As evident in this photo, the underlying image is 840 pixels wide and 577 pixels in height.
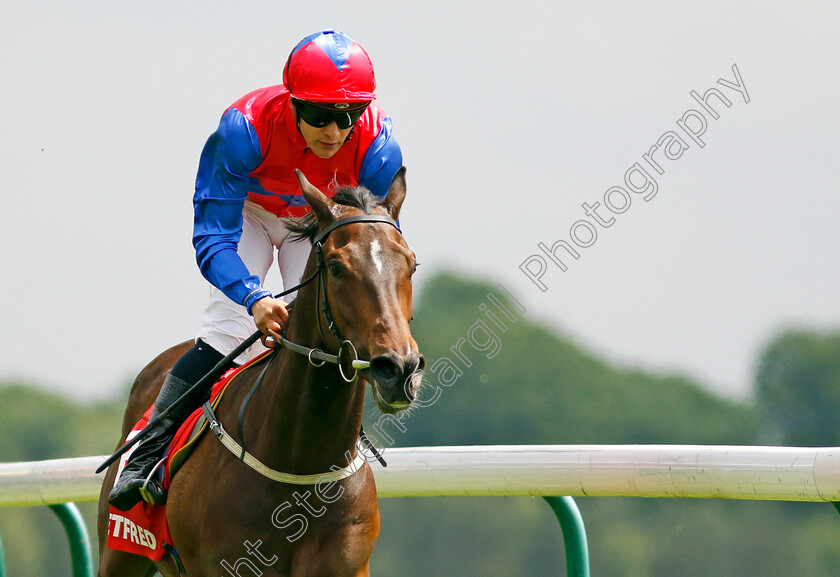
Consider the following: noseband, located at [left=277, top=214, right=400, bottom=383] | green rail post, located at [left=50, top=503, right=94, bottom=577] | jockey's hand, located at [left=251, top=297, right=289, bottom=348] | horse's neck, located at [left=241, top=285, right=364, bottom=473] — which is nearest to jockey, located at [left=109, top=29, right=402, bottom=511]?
jockey's hand, located at [left=251, top=297, right=289, bottom=348]

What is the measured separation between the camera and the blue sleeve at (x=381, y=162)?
480 cm

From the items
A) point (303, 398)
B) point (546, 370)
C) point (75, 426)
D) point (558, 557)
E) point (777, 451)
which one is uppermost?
point (777, 451)

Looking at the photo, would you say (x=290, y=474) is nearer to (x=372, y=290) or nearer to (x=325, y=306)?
(x=325, y=306)

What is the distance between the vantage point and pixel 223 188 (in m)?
4.59

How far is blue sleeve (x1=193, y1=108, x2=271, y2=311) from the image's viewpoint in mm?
4496

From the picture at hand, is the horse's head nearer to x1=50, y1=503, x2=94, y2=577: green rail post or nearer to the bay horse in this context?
the bay horse

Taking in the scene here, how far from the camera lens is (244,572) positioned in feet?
13.0

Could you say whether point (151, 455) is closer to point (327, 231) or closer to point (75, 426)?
point (327, 231)

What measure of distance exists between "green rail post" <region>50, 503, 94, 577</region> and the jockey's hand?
2.75 meters

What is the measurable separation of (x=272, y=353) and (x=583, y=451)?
1.29 metres

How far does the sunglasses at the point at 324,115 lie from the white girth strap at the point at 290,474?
1.21 meters

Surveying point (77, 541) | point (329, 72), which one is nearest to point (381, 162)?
point (329, 72)

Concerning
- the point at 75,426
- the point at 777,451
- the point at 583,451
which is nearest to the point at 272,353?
the point at 583,451

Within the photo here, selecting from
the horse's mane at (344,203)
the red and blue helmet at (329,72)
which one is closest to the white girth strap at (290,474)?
the horse's mane at (344,203)
